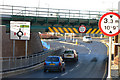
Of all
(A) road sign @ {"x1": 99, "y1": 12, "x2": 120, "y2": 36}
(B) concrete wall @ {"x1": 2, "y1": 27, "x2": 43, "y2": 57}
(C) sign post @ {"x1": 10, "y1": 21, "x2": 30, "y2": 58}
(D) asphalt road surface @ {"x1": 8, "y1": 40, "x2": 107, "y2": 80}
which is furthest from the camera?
(B) concrete wall @ {"x1": 2, "y1": 27, "x2": 43, "y2": 57}

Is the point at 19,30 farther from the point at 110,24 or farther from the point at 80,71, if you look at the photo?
the point at 110,24

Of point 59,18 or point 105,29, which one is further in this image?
point 59,18

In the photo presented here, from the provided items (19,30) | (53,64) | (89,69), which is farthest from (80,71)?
(19,30)

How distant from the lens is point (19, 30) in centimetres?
2997

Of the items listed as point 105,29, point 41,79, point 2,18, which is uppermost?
point 2,18

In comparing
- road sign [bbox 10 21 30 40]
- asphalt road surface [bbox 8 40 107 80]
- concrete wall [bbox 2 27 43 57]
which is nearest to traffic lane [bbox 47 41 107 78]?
asphalt road surface [bbox 8 40 107 80]

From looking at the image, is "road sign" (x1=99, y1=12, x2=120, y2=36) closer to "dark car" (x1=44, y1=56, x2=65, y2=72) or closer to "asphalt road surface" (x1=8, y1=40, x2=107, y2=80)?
"asphalt road surface" (x1=8, y1=40, x2=107, y2=80)

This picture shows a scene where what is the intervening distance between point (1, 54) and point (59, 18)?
7809mm

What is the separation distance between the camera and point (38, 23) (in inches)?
1212

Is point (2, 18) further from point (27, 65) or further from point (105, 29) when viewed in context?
point (105, 29)

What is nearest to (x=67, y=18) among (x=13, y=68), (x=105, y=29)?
(x=13, y=68)

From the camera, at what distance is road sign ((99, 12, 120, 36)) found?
8.39 meters

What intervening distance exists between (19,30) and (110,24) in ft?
73.5

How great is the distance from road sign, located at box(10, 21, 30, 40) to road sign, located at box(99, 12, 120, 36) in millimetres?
21366
